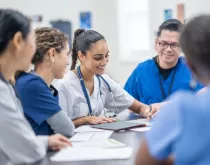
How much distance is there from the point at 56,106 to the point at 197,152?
3.00ft

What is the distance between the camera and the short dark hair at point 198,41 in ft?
2.56

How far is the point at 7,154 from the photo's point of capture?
1219 mm

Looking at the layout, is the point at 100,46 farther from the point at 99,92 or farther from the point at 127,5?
the point at 127,5

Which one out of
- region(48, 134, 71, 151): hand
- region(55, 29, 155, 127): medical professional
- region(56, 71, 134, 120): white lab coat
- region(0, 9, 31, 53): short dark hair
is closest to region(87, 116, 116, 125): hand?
region(55, 29, 155, 127): medical professional

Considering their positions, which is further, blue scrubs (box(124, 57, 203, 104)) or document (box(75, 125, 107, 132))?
blue scrubs (box(124, 57, 203, 104))

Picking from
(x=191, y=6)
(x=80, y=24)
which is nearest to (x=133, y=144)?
(x=191, y=6)

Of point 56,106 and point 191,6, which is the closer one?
point 56,106

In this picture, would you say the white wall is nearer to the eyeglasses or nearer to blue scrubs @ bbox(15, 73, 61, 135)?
the eyeglasses

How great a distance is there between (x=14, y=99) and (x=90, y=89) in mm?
931

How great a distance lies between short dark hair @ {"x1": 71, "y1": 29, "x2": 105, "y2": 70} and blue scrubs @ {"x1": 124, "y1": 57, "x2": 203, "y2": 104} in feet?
1.69

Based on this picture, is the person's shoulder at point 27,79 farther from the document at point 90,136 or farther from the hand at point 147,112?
the hand at point 147,112

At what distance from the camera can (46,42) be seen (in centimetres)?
176

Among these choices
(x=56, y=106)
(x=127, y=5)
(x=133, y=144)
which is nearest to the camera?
(x=133, y=144)

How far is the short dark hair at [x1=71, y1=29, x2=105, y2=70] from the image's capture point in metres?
2.15
